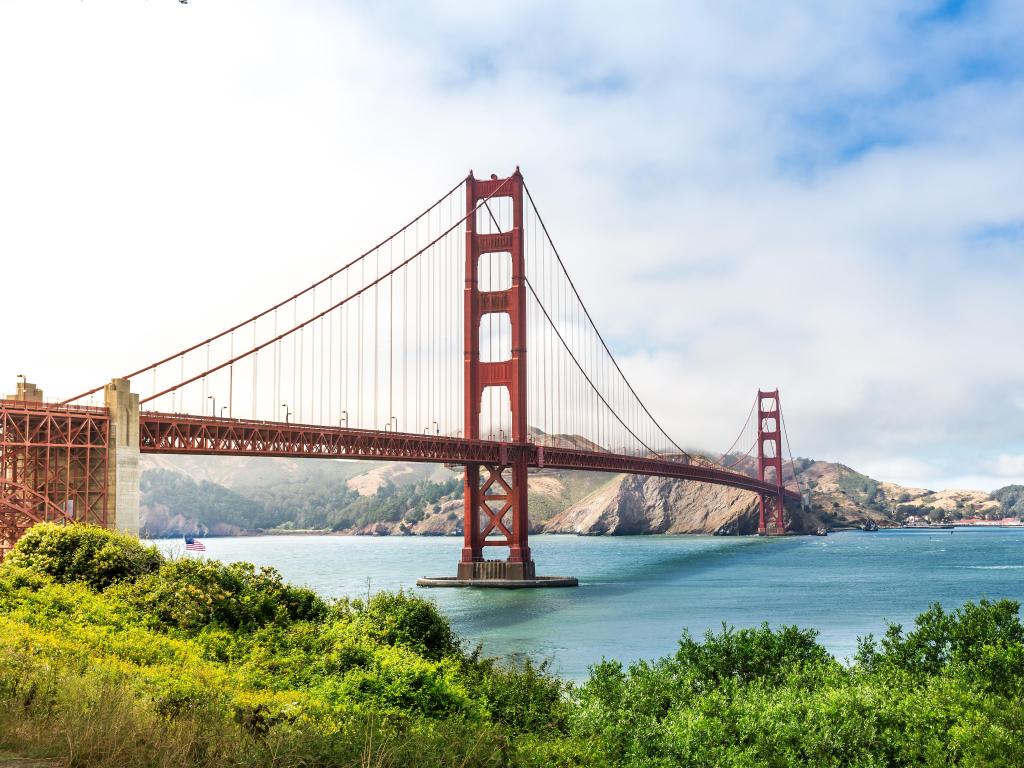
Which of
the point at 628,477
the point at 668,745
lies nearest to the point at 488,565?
the point at 668,745

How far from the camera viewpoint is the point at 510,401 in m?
63.3

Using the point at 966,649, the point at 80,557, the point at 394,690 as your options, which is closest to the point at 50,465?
the point at 80,557

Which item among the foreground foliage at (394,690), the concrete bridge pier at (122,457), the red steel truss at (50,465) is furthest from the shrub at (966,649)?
the red steel truss at (50,465)

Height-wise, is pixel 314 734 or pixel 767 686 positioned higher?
pixel 314 734

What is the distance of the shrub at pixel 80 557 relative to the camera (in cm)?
2044

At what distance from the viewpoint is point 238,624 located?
18.5 meters

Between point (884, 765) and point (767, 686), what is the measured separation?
3.89m

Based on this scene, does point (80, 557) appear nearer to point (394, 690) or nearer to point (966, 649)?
point (394, 690)

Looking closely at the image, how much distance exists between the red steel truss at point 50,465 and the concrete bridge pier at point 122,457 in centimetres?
24

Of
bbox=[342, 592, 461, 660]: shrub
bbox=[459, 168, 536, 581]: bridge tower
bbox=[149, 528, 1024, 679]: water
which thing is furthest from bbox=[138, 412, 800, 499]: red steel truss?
bbox=[342, 592, 461, 660]: shrub

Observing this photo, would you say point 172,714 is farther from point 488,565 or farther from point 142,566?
point 488,565

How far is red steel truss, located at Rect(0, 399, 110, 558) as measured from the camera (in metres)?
32.1

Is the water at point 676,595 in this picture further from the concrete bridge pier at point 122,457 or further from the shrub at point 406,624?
the concrete bridge pier at point 122,457

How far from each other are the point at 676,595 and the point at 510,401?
1635 cm
